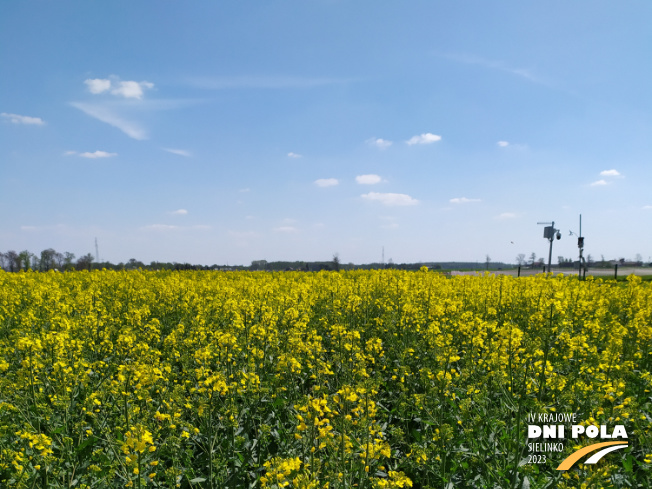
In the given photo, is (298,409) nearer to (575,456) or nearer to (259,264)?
(575,456)

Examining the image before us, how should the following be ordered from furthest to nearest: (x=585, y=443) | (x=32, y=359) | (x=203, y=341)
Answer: (x=203, y=341), (x=32, y=359), (x=585, y=443)

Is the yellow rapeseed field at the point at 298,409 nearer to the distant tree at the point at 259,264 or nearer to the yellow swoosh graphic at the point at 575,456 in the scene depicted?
the yellow swoosh graphic at the point at 575,456

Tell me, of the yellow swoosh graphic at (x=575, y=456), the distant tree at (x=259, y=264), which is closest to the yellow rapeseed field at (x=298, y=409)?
the yellow swoosh graphic at (x=575, y=456)

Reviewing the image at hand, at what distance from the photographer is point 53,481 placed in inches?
131

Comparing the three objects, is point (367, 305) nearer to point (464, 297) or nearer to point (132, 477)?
point (464, 297)

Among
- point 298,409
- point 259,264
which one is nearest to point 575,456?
point 298,409

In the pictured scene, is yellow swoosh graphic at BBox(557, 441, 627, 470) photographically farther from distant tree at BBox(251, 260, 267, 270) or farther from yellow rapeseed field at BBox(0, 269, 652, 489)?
distant tree at BBox(251, 260, 267, 270)

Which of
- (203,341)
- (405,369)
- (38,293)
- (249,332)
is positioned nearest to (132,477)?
(203,341)

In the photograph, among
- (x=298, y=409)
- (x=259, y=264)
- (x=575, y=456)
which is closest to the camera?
(x=575, y=456)

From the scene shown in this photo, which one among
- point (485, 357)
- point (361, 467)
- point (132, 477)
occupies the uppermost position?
point (485, 357)

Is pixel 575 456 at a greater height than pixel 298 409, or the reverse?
pixel 298 409

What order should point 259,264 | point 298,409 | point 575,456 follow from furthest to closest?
point 259,264, point 298,409, point 575,456

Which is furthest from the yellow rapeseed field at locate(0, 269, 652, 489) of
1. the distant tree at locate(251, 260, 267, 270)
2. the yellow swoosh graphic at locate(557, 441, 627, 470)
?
the distant tree at locate(251, 260, 267, 270)

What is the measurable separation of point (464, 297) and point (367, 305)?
2395 millimetres
